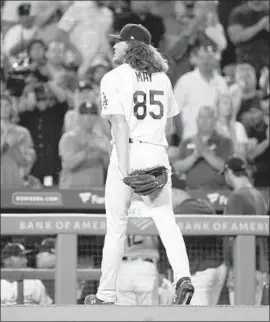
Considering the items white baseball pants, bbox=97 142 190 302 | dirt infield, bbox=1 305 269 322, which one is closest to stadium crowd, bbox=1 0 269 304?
white baseball pants, bbox=97 142 190 302

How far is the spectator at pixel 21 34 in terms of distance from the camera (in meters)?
9.42

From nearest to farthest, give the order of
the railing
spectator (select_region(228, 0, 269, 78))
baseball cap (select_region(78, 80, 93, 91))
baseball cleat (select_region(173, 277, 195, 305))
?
baseball cleat (select_region(173, 277, 195, 305)) < the railing < baseball cap (select_region(78, 80, 93, 91)) < spectator (select_region(228, 0, 269, 78))

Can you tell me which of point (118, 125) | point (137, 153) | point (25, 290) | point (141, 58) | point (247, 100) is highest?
point (247, 100)

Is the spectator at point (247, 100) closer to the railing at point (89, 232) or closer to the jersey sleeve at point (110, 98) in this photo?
the railing at point (89, 232)

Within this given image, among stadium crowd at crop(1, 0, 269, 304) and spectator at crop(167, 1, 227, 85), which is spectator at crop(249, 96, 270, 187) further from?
spectator at crop(167, 1, 227, 85)

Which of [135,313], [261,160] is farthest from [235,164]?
[135,313]

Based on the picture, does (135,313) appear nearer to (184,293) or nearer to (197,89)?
(184,293)

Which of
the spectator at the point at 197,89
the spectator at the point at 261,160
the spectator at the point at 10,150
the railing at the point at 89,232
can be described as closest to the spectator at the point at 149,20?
the spectator at the point at 197,89

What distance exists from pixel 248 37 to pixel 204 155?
1.53 metres

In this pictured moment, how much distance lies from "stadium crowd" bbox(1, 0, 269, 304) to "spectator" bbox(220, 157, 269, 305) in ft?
3.21

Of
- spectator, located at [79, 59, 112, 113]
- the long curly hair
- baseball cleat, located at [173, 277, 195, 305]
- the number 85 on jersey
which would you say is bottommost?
Answer: baseball cleat, located at [173, 277, 195, 305]

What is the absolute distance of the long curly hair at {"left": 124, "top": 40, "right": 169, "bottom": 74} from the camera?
17.1ft

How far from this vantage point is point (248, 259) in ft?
24.0

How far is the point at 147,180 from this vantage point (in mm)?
5055
